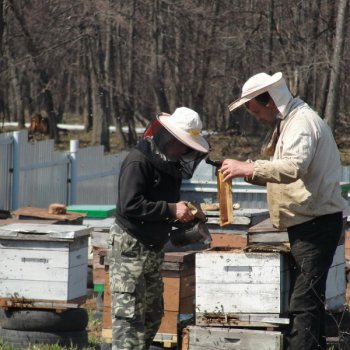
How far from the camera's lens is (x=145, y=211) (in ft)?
17.6

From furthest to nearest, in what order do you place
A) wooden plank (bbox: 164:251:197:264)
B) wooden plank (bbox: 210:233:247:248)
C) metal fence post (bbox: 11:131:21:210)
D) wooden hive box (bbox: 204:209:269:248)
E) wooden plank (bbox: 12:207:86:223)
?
metal fence post (bbox: 11:131:21:210), wooden plank (bbox: 12:207:86:223), wooden plank (bbox: 210:233:247:248), wooden hive box (bbox: 204:209:269:248), wooden plank (bbox: 164:251:197:264)

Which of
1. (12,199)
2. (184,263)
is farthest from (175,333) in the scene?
(12,199)

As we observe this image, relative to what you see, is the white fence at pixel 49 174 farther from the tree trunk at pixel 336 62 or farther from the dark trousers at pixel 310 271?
the dark trousers at pixel 310 271

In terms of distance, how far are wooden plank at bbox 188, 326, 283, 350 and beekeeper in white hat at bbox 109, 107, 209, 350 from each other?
46 cm

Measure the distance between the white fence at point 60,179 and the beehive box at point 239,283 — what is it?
22.6 ft

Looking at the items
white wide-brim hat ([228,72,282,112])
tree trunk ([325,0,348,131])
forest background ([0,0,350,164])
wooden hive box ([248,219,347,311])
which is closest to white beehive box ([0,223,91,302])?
wooden hive box ([248,219,347,311])

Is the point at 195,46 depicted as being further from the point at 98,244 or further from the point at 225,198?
the point at 225,198

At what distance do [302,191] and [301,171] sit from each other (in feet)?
0.97

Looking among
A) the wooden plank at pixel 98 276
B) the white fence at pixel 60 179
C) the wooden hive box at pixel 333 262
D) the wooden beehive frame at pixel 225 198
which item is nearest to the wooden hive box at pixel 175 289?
the wooden hive box at pixel 333 262

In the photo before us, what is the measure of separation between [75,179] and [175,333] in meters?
8.91

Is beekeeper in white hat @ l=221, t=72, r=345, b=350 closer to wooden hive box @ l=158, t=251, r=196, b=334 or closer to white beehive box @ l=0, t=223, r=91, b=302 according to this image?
wooden hive box @ l=158, t=251, r=196, b=334

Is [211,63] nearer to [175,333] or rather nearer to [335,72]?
[335,72]

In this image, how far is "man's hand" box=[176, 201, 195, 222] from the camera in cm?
543

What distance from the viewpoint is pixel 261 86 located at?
211 inches
